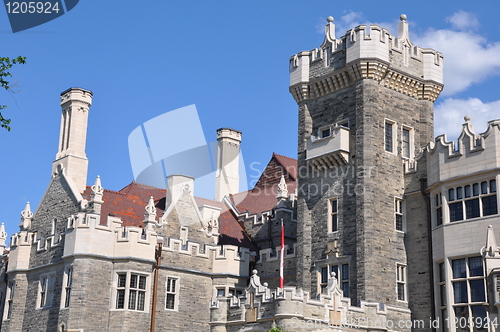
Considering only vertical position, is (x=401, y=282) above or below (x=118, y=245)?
below

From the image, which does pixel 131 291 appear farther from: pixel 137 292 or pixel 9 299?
pixel 9 299

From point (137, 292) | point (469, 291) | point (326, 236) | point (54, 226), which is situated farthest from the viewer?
point (54, 226)

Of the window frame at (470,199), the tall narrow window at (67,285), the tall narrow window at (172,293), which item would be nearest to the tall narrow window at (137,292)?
the tall narrow window at (172,293)

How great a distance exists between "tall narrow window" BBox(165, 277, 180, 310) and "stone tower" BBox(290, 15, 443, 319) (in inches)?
226

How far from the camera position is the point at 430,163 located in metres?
28.8

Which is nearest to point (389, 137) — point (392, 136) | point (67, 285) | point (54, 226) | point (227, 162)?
point (392, 136)

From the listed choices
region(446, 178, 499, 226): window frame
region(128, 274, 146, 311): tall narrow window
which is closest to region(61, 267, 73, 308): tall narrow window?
region(128, 274, 146, 311): tall narrow window

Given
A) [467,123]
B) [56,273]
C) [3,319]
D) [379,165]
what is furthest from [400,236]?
[3,319]

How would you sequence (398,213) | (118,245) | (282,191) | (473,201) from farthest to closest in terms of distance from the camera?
(282,191) < (118,245) < (398,213) < (473,201)

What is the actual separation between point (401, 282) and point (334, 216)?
3908mm

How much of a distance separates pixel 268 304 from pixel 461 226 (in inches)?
309

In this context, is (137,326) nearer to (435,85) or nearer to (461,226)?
(461,226)

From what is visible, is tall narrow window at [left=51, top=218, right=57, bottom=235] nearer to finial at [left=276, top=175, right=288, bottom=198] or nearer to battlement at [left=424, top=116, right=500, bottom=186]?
finial at [left=276, top=175, right=288, bottom=198]

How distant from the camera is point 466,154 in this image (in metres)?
26.9
